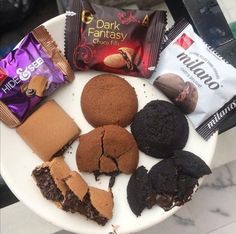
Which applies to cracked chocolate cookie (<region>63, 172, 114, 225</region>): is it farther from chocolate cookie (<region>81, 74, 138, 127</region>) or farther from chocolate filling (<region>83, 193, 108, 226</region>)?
chocolate cookie (<region>81, 74, 138, 127</region>)

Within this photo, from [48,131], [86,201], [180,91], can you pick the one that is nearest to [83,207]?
[86,201]

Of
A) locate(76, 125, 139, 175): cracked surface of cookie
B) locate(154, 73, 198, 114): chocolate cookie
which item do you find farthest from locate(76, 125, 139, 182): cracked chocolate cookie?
locate(154, 73, 198, 114): chocolate cookie

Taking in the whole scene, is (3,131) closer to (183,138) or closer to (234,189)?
(183,138)

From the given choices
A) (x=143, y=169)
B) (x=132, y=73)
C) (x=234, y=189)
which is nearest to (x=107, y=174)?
(x=143, y=169)

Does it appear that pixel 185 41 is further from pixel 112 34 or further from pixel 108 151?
pixel 108 151

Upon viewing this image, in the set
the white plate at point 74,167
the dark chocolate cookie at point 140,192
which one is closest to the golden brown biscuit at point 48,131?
the white plate at point 74,167

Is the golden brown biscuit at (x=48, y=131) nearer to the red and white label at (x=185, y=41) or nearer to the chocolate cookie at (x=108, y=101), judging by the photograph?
the chocolate cookie at (x=108, y=101)
